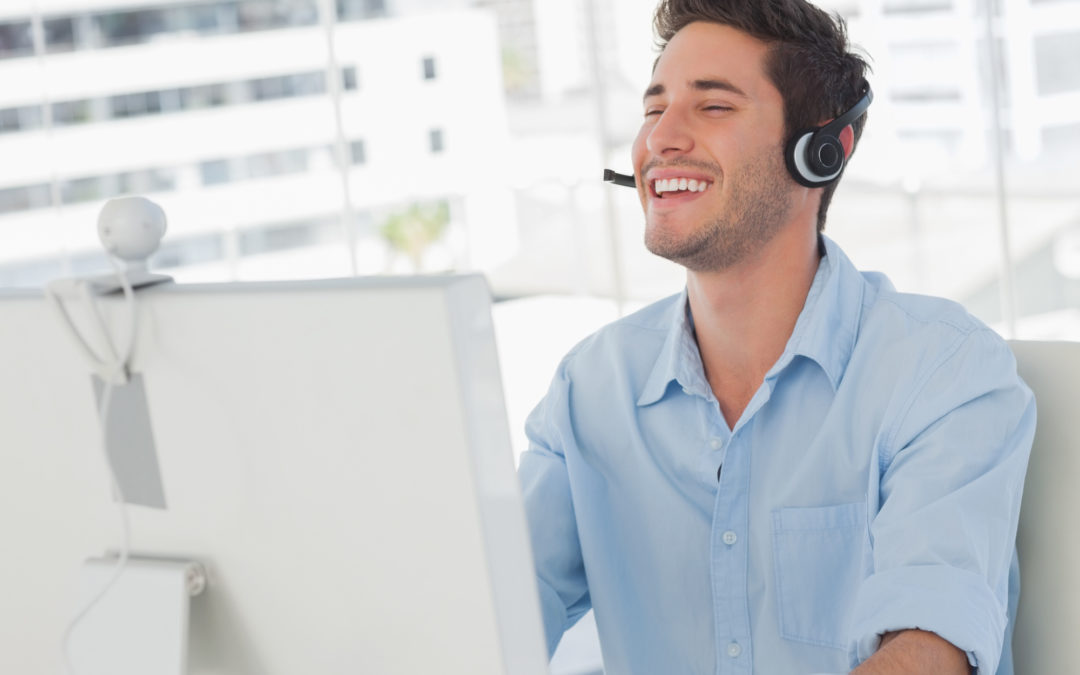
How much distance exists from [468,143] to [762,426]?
16375 mm

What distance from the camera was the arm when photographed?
33.5 inches

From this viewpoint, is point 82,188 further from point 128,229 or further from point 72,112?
point 128,229

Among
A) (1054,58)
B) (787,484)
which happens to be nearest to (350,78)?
(1054,58)

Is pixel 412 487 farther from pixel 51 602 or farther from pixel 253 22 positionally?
pixel 253 22

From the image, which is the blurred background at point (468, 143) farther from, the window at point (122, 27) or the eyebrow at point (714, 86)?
the eyebrow at point (714, 86)

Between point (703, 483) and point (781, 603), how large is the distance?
0.15 meters

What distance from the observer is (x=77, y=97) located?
49.4 feet

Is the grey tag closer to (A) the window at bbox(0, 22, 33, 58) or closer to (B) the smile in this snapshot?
(B) the smile

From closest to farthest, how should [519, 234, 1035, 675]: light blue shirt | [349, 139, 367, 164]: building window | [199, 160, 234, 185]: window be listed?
[519, 234, 1035, 675]: light blue shirt, [199, 160, 234, 185]: window, [349, 139, 367, 164]: building window

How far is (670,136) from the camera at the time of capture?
4.25 ft

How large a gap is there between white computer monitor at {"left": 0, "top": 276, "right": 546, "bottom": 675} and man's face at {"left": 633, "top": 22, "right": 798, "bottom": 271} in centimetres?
75

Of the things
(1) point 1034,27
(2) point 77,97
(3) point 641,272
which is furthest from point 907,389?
(2) point 77,97

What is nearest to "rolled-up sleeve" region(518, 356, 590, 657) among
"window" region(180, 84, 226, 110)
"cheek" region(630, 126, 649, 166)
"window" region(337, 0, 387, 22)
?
"cheek" region(630, 126, 649, 166)

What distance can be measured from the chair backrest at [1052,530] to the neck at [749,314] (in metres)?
0.29
